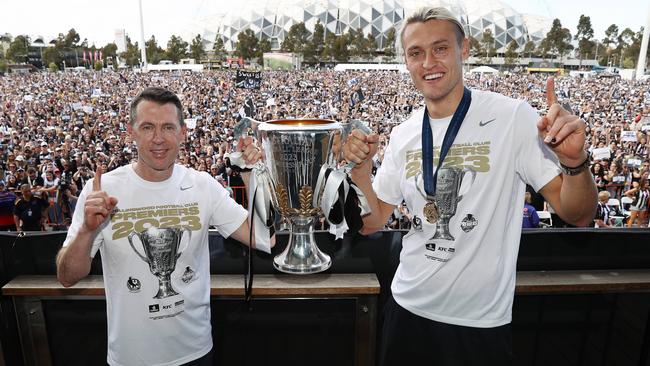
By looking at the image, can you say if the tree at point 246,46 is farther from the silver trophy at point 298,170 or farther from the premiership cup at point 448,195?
the premiership cup at point 448,195

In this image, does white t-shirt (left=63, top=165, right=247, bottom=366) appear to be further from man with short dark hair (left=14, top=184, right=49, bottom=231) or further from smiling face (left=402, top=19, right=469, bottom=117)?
man with short dark hair (left=14, top=184, right=49, bottom=231)

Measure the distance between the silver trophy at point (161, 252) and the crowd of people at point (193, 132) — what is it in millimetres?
364

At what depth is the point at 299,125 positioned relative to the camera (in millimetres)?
1675

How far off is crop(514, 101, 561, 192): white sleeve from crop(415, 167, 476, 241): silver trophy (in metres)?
0.18

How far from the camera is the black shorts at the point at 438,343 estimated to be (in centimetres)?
163

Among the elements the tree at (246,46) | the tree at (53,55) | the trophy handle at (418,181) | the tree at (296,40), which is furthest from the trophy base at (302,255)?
the tree at (53,55)

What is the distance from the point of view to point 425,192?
1677 millimetres

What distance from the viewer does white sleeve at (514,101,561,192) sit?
1.58 m

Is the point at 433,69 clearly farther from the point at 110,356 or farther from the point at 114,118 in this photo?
the point at 114,118

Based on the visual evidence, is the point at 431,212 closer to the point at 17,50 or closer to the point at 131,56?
the point at 131,56

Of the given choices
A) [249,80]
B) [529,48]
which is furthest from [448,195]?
[529,48]

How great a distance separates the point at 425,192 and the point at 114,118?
18.9 meters

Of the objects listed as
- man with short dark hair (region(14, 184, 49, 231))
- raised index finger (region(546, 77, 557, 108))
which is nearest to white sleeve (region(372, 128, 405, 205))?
raised index finger (region(546, 77, 557, 108))

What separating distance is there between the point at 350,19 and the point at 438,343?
3445 inches
